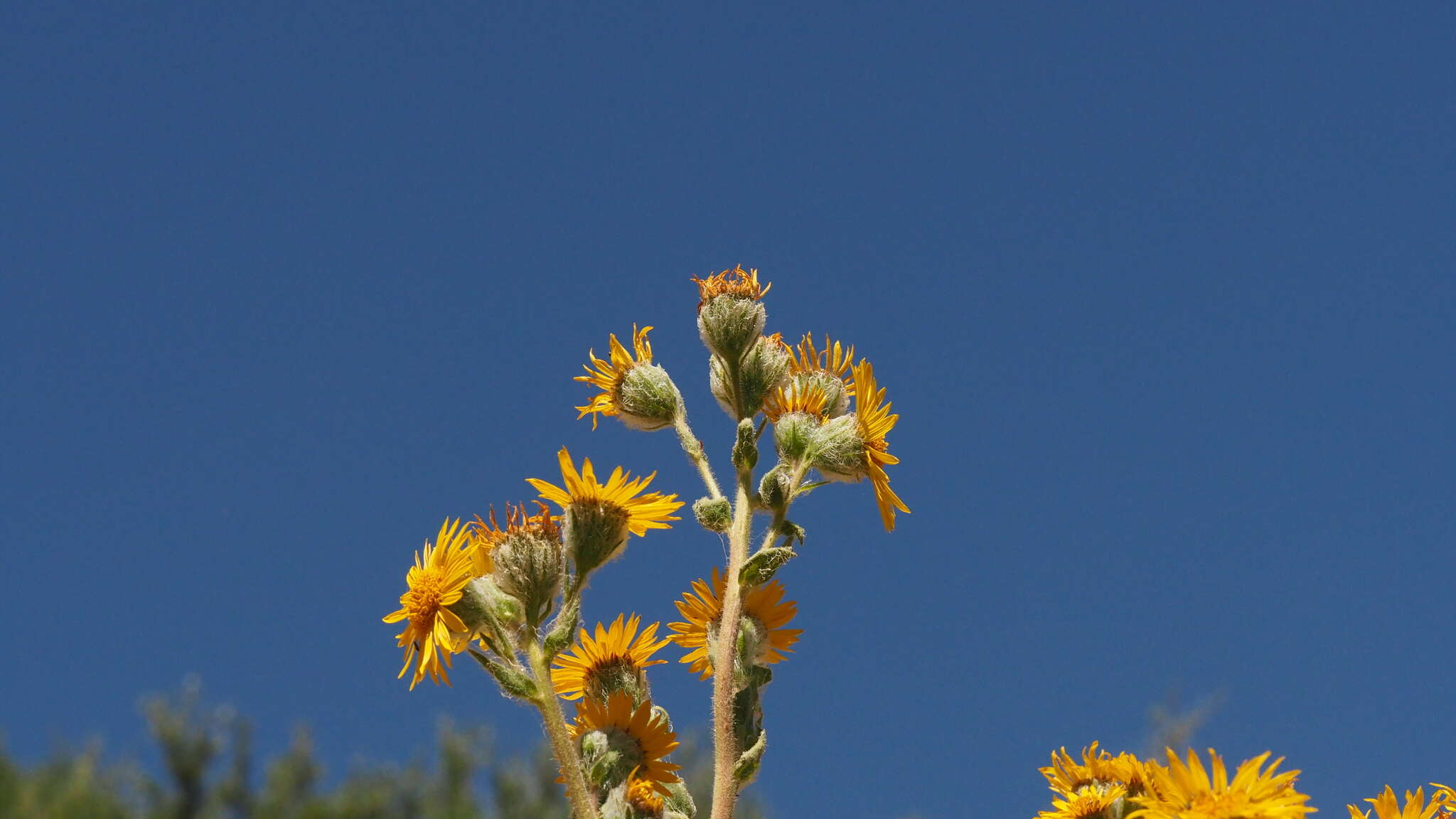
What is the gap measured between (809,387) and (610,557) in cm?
51

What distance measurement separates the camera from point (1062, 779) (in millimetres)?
2357

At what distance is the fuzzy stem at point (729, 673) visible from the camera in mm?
1970

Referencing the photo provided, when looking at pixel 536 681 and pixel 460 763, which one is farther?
pixel 460 763

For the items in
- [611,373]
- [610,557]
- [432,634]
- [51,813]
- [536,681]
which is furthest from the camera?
[51,813]

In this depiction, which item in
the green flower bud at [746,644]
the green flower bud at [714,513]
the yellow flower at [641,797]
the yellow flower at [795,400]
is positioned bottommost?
the yellow flower at [641,797]

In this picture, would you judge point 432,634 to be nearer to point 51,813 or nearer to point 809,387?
point 809,387

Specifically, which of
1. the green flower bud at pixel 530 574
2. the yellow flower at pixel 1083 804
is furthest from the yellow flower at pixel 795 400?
the yellow flower at pixel 1083 804

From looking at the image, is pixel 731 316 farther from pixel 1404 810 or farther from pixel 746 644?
pixel 1404 810

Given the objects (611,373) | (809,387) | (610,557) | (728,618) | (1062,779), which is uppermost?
(611,373)

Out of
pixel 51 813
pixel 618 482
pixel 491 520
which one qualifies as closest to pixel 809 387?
pixel 618 482

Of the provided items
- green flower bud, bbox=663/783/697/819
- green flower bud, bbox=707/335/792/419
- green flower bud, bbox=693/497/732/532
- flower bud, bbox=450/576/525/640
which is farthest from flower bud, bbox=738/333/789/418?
green flower bud, bbox=663/783/697/819

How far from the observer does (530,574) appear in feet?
7.08

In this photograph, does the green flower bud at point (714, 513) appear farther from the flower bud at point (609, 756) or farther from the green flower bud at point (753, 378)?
the flower bud at point (609, 756)

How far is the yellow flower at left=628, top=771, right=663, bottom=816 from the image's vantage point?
6.87ft
